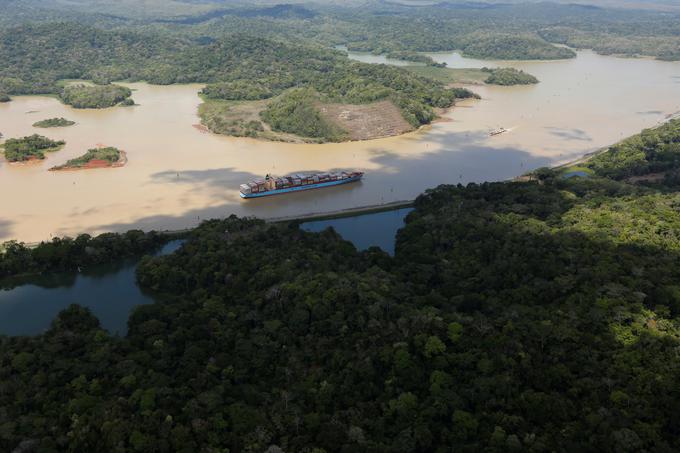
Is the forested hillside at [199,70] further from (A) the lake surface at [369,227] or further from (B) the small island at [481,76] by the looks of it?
(A) the lake surface at [369,227]

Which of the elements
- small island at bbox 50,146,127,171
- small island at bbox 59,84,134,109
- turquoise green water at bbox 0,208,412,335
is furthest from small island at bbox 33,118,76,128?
turquoise green water at bbox 0,208,412,335

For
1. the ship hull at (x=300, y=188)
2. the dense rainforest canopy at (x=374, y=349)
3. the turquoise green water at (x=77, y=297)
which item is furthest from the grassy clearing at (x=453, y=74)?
the turquoise green water at (x=77, y=297)

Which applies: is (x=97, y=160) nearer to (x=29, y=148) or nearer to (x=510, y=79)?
(x=29, y=148)

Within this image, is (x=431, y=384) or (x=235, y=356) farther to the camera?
(x=235, y=356)

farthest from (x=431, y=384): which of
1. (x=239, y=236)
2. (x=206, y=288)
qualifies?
(x=239, y=236)

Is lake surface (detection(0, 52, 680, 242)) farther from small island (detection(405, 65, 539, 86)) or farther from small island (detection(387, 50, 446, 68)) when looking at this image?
small island (detection(387, 50, 446, 68))

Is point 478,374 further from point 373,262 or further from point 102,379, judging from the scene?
point 102,379

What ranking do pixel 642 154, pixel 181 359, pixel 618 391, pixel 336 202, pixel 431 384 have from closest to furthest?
pixel 618 391 → pixel 431 384 → pixel 181 359 → pixel 336 202 → pixel 642 154
